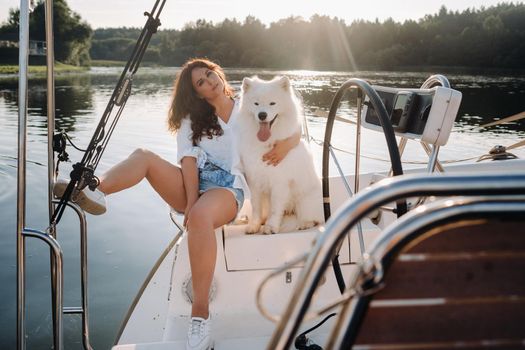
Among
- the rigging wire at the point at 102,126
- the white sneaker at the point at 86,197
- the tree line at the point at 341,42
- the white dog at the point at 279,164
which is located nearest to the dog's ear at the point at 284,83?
the white dog at the point at 279,164

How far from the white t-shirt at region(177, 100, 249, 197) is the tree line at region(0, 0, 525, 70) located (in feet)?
113

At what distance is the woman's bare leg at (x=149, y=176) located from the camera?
2.66 metres

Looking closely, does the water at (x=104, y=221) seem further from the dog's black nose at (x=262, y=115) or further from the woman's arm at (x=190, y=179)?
the woman's arm at (x=190, y=179)

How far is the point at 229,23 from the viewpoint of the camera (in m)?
42.5

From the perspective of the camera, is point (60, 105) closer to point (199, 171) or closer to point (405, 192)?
point (199, 171)

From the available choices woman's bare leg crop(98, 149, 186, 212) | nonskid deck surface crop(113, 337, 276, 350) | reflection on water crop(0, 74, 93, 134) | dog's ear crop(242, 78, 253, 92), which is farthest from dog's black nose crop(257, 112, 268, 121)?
reflection on water crop(0, 74, 93, 134)

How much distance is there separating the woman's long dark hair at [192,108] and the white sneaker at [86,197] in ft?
2.63

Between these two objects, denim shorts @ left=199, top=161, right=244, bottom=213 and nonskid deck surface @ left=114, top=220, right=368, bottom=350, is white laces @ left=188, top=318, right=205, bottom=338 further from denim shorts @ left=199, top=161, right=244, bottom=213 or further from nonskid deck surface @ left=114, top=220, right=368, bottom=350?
denim shorts @ left=199, top=161, right=244, bottom=213

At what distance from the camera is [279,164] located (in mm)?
3201

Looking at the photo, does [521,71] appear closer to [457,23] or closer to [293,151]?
[457,23]

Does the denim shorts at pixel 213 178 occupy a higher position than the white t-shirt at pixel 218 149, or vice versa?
the white t-shirt at pixel 218 149

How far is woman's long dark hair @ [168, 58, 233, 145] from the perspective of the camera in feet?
10.1

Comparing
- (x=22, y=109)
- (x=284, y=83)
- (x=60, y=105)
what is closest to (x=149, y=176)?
(x=284, y=83)

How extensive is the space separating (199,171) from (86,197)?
831mm
